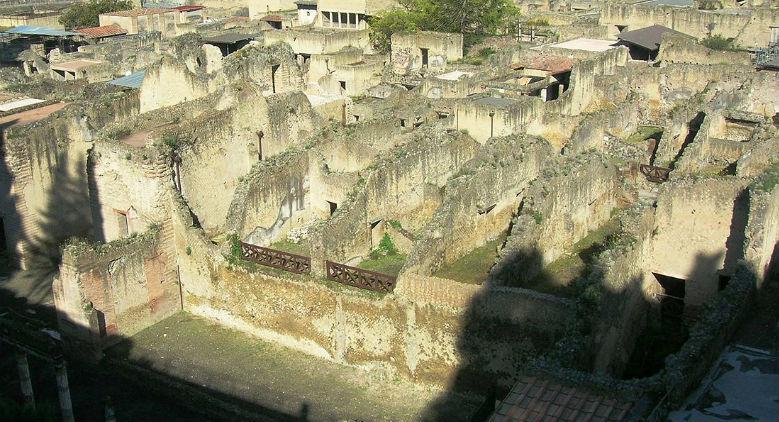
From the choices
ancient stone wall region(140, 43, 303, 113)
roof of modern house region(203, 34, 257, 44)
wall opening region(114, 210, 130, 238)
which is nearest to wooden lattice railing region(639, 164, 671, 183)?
ancient stone wall region(140, 43, 303, 113)

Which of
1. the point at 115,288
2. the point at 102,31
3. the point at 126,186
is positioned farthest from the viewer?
the point at 102,31

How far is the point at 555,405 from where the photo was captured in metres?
11.8

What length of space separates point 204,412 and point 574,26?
29179 millimetres

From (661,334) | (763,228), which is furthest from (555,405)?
(661,334)

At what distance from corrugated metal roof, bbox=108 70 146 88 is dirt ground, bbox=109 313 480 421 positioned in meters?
16.2

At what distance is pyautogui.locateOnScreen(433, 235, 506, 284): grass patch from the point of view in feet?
62.3

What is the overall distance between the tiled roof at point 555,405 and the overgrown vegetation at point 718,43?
28.9m

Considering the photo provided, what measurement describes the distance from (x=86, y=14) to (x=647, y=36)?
33.5 meters

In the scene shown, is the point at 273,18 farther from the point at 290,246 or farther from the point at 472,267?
the point at 472,267

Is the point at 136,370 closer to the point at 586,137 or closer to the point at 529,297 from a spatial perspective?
the point at 529,297

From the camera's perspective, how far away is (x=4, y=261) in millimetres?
23453

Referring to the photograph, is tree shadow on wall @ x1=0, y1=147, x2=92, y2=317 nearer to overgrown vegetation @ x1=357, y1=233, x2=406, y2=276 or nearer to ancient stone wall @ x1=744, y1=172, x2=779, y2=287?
overgrown vegetation @ x1=357, y1=233, x2=406, y2=276

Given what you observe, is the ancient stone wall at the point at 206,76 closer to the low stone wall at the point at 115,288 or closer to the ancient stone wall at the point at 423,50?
the low stone wall at the point at 115,288

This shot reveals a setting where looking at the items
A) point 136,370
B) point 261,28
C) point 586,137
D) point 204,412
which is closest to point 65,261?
point 136,370
